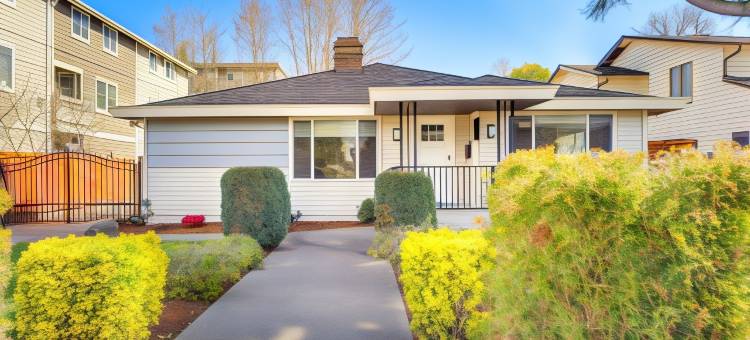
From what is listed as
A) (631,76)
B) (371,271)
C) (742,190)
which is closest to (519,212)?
(742,190)

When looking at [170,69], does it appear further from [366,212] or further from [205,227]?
[366,212]

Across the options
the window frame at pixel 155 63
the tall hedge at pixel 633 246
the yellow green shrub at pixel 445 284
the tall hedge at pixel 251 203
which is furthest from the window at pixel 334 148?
the window frame at pixel 155 63

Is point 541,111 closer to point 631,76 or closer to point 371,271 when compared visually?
point 371,271

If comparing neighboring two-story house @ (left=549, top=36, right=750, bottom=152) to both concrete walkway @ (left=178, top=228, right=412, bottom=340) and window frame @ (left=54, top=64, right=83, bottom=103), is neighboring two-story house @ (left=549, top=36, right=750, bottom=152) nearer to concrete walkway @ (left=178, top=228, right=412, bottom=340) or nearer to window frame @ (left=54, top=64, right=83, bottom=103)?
concrete walkway @ (left=178, top=228, right=412, bottom=340)

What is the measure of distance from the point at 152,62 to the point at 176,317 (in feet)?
67.2

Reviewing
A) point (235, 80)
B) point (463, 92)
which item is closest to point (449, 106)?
point (463, 92)

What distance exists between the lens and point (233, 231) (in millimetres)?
6219

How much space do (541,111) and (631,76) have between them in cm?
882

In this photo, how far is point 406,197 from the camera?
615cm

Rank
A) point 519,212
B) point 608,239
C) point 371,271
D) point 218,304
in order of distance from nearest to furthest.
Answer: point 608,239, point 519,212, point 218,304, point 371,271

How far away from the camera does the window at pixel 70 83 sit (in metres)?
15.5

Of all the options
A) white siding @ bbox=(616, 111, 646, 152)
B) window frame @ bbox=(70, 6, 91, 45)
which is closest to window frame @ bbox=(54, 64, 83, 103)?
window frame @ bbox=(70, 6, 91, 45)

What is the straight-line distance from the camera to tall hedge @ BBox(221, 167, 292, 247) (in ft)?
20.2

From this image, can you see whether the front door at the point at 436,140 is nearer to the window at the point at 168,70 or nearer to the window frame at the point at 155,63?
the window frame at the point at 155,63
